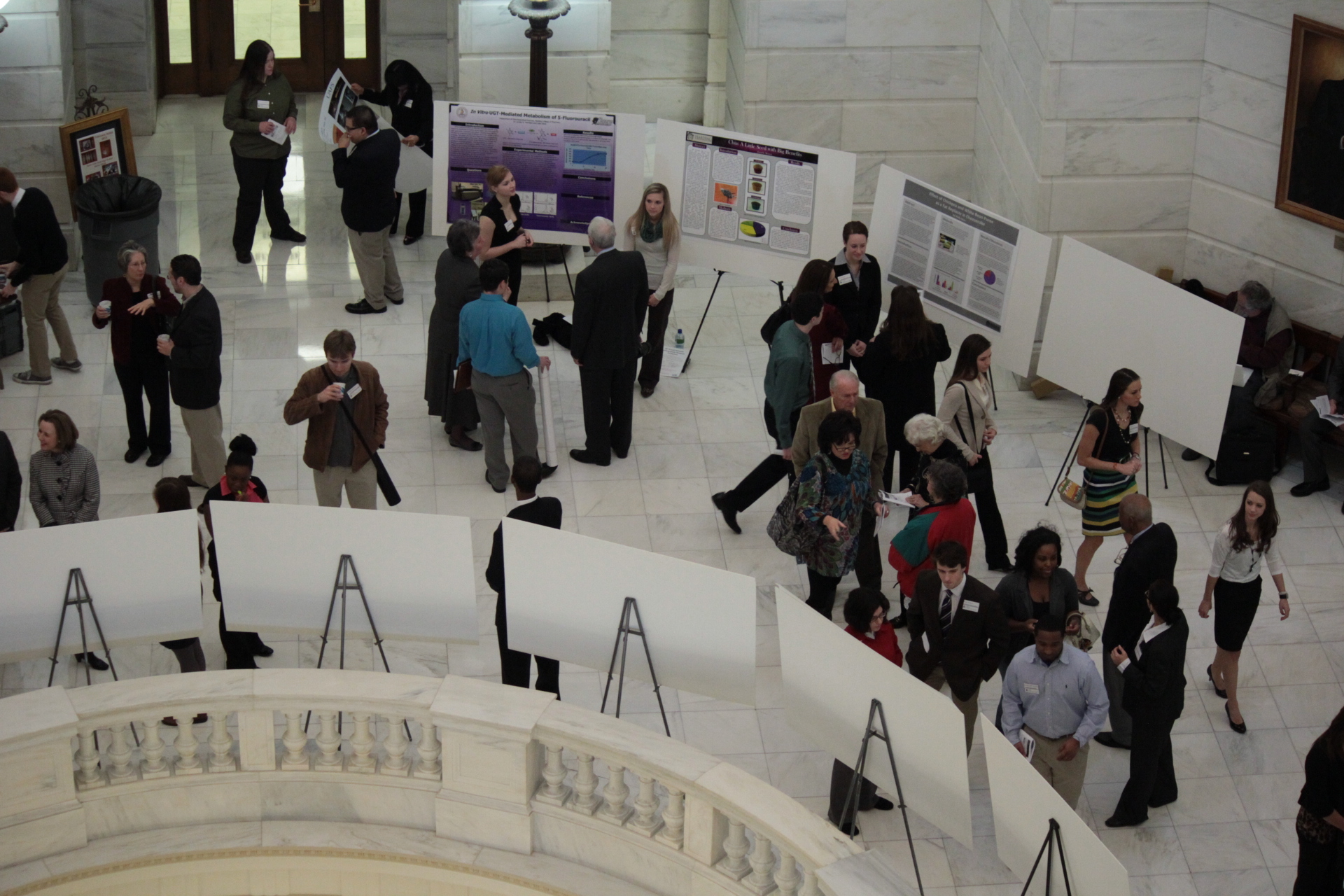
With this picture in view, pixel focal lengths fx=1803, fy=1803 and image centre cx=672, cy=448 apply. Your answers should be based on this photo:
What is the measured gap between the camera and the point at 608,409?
10.2 metres

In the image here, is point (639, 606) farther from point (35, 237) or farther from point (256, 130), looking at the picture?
point (256, 130)

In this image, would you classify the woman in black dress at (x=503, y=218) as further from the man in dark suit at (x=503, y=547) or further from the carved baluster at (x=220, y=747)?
the carved baluster at (x=220, y=747)

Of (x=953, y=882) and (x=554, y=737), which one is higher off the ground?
(x=554, y=737)

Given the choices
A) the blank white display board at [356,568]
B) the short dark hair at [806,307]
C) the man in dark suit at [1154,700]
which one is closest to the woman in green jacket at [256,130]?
the short dark hair at [806,307]

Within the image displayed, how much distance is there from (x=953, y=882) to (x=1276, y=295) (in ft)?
16.0

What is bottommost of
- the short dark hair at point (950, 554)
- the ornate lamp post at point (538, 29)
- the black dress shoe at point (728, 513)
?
the black dress shoe at point (728, 513)

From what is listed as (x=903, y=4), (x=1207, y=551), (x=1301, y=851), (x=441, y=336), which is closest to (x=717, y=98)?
(x=903, y=4)

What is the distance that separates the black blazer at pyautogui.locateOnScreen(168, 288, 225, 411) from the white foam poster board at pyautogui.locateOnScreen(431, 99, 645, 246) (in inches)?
101

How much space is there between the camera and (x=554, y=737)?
7.01 m

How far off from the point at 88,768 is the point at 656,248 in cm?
495

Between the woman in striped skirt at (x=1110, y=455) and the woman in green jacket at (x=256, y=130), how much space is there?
20.2 feet

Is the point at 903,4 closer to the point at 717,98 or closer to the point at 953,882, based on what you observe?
the point at 717,98

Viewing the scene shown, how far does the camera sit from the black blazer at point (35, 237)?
1055cm

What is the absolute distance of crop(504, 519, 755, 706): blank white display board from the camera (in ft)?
23.8
